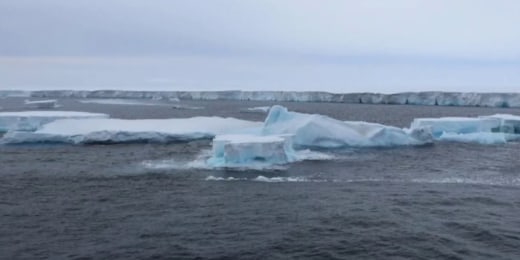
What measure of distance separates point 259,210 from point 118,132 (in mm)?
15103

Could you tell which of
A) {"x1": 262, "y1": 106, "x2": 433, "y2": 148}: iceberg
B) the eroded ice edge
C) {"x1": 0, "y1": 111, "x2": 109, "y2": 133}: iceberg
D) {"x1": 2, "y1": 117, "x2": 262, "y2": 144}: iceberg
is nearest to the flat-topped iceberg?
the eroded ice edge

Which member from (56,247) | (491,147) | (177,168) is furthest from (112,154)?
(491,147)

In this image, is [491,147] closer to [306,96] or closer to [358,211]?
[358,211]

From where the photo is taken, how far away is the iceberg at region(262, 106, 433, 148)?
81.3ft

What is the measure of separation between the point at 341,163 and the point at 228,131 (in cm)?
879

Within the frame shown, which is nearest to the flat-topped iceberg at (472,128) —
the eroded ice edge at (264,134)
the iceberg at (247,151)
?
the eroded ice edge at (264,134)

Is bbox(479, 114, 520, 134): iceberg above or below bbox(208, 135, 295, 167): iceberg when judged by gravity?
above

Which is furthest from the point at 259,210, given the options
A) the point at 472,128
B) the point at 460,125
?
the point at 472,128

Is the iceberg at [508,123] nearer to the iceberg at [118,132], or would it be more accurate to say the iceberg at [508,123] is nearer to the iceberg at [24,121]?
the iceberg at [118,132]

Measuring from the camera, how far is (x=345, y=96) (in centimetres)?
10075

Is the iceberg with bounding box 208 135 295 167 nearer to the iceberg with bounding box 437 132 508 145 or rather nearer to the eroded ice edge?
the eroded ice edge

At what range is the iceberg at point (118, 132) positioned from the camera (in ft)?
85.4

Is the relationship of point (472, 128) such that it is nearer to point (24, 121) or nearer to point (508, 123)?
point (508, 123)

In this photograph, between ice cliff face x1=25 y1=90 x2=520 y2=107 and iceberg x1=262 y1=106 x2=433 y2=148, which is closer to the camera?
iceberg x1=262 y1=106 x2=433 y2=148
